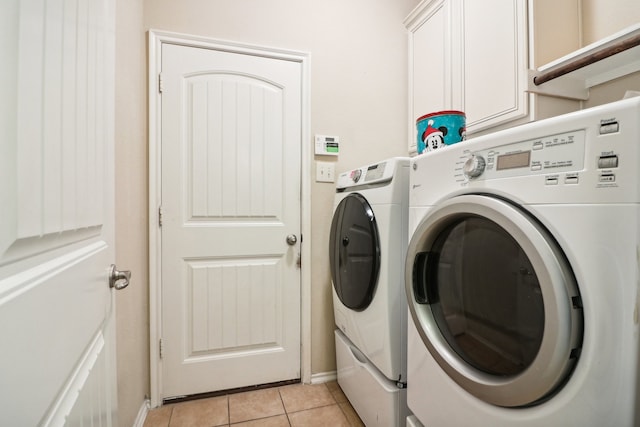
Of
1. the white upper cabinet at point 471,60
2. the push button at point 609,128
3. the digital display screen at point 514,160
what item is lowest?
the digital display screen at point 514,160

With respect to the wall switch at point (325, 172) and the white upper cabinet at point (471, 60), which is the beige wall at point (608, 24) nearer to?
the white upper cabinet at point (471, 60)

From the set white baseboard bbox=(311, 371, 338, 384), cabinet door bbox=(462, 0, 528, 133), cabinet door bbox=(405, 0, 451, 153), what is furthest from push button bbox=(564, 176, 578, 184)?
white baseboard bbox=(311, 371, 338, 384)

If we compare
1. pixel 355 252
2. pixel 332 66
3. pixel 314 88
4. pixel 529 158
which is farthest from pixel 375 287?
pixel 332 66

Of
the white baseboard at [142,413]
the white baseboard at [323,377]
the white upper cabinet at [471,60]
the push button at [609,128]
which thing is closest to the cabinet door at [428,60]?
the white upper cabinet at [471,60]

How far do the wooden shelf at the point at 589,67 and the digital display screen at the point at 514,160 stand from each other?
703 millimetres

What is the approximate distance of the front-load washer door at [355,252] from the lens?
120 cm

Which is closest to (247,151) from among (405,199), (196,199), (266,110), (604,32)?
(266,110)

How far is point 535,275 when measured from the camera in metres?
0.61

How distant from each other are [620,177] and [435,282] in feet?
1.79

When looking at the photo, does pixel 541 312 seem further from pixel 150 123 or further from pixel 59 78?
pixel 150 123

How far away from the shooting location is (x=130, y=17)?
1.30 meters

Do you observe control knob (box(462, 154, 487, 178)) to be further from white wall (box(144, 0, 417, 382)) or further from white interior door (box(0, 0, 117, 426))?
white wall (box(144, 0, 417, 382))

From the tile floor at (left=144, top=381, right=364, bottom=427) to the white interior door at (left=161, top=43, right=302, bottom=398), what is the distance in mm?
78

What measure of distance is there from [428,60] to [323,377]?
6.63ft
